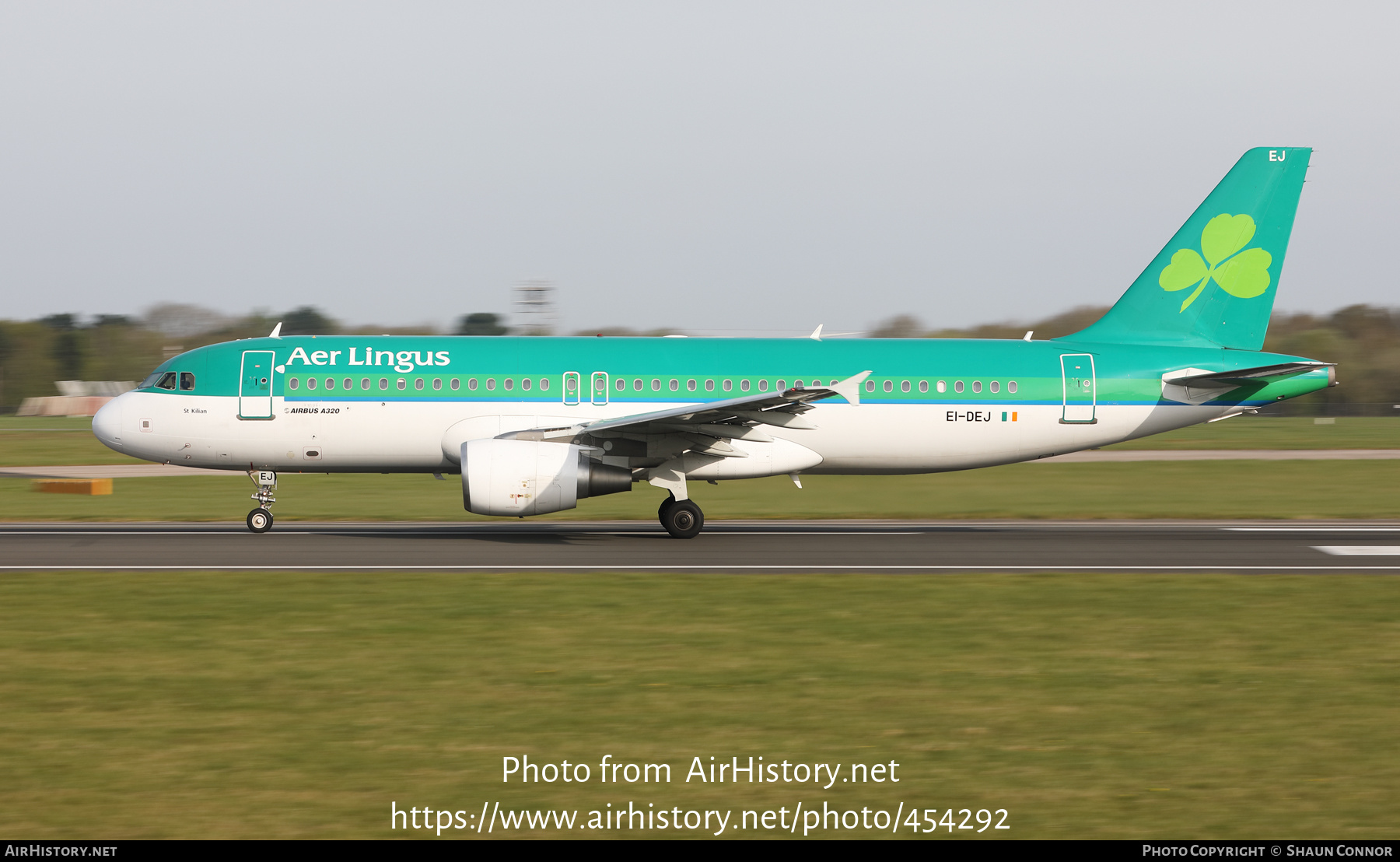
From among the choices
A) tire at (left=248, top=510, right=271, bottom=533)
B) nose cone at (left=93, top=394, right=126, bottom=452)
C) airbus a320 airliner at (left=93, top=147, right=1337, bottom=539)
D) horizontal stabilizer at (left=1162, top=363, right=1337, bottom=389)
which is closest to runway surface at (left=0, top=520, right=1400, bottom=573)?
tire at (left=248, top=510, right=271, bottom=533)

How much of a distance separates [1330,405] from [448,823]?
9789 cm

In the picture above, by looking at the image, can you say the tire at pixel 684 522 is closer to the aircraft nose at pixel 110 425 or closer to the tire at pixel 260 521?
the tire at pixel 260 521

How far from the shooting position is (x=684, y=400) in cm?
2370

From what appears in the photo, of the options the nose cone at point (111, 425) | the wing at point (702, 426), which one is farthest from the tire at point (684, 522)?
the nose cone at point (111, 425)

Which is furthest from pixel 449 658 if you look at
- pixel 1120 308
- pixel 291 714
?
pixel 1120 308

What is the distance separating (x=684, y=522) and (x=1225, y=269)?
12.7m

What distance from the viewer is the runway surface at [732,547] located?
18.5 metres

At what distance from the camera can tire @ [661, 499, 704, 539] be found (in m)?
22.6

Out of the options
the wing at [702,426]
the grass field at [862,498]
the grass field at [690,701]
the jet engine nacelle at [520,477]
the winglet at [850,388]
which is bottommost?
the grass field at [690,701]

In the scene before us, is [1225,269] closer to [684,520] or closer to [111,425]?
[684,520]

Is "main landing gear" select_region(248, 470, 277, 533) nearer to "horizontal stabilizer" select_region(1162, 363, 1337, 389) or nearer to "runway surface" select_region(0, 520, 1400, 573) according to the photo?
"runway surface" select_region(0, 520, 1400, 573)

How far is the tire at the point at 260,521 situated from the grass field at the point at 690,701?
7.20 m

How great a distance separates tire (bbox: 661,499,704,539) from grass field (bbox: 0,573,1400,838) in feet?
21.5

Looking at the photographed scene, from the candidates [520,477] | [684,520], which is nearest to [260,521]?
[520,477]
